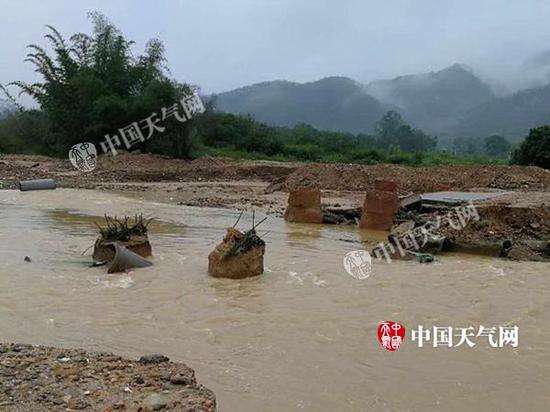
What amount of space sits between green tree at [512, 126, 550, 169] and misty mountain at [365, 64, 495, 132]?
324ft

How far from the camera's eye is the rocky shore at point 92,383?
13.1 ft

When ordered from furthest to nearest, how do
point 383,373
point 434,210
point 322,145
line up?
point 322,145 < point 434,210 < point 383,373

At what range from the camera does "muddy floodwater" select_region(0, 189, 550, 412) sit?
16.5 feet

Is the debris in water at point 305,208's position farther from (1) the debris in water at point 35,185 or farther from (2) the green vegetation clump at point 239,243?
(1) the debris in water at point 35,185

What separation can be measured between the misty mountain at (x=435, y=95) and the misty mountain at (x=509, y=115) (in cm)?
688

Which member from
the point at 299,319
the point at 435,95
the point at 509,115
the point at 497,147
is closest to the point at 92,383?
the point at 299,319

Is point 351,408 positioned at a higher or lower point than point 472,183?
lower

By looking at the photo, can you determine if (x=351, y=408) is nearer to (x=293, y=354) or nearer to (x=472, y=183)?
(x=293, y=354)

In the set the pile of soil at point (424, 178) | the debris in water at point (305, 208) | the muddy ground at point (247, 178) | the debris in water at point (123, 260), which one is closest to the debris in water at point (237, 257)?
the debris in water at point (123, 260)

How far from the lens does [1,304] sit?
23.3ft

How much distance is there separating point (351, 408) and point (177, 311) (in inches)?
116

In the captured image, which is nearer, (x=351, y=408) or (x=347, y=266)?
(x=351, y=408)

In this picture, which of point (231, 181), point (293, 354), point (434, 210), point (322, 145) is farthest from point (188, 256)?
point (322, 145)

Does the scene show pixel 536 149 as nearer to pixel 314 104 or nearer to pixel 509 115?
pixel 509 115
